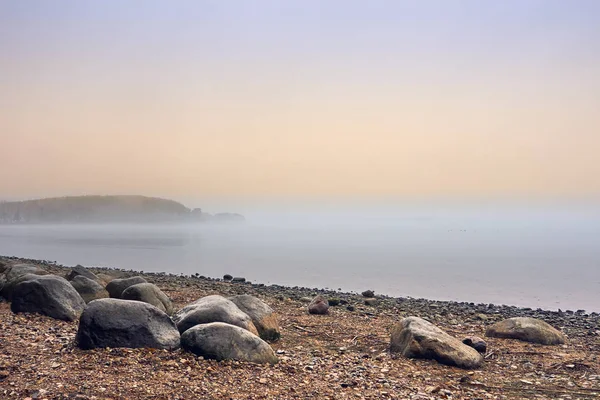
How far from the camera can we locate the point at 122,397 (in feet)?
→ 20.4

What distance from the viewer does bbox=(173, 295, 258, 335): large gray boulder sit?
9.08m

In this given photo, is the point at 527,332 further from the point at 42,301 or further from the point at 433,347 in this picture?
the point at 42,301

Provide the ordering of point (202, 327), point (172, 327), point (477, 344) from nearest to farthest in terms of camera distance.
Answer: point (202, 327), point (172, 327), point (477, 344)

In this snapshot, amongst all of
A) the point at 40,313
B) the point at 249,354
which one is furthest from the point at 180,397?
the point at 40,313

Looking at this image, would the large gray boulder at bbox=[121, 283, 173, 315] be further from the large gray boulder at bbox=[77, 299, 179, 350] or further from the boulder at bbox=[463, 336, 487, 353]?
the boulder at bbox=[463, 336, 487, 353]

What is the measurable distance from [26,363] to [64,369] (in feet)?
2.44

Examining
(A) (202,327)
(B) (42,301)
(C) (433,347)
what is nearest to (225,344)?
(A) (202,327)

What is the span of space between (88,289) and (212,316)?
583 centimetres

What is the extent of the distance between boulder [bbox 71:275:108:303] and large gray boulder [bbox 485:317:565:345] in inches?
435

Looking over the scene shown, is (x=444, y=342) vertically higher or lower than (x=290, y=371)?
higher

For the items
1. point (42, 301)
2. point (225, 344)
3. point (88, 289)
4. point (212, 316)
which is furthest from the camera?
point (88, 289)

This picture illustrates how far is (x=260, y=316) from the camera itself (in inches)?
412

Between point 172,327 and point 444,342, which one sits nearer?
point 172,327

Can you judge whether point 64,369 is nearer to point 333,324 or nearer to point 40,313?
point 40,313
